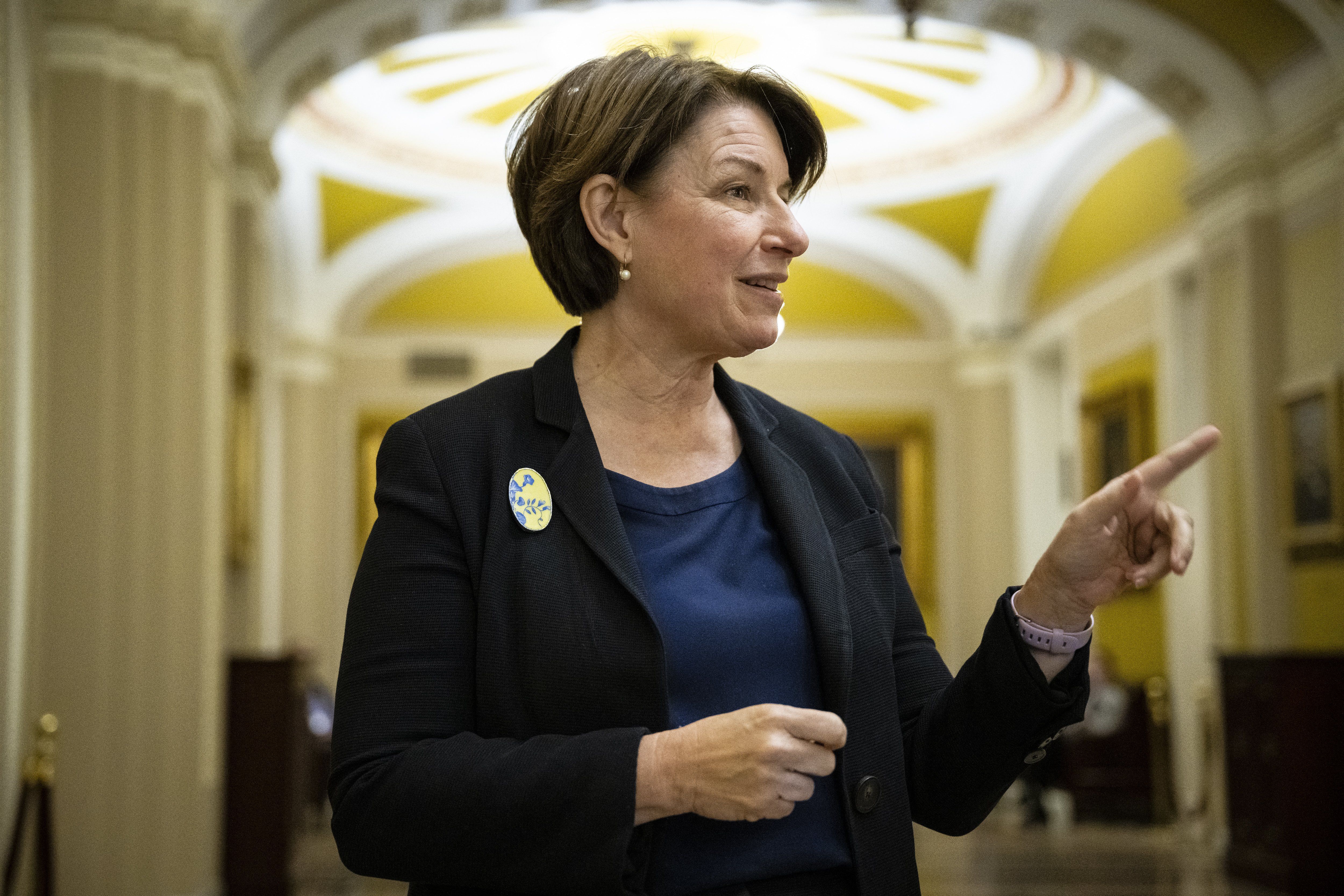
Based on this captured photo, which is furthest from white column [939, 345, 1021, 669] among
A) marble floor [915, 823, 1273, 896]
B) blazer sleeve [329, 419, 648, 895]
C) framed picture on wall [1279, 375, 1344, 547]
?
blazer sleeve [329, 419, 648, 895]

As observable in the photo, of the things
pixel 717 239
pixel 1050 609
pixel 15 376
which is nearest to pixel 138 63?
pixel 15 376

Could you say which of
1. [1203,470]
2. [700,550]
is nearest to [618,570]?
[700,550]

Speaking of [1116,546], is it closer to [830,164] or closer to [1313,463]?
[1313,463]

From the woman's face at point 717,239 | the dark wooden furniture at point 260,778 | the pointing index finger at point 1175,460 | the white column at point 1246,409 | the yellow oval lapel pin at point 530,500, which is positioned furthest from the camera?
the white column at point 1246,409

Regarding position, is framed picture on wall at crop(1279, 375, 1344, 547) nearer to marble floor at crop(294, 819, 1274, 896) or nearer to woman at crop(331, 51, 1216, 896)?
marble floor at crop(294, 819, 1274, 896)

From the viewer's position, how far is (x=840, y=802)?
1517 millimetres

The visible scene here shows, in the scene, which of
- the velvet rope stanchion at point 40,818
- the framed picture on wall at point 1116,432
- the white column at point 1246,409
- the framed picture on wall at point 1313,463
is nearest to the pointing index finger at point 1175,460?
the velvet rope stanchion at point 40,818

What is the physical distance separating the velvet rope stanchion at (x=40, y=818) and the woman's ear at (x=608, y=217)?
358 centimetres

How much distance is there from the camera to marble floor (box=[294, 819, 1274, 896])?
24.4 feet

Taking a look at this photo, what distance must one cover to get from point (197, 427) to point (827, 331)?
390 inches

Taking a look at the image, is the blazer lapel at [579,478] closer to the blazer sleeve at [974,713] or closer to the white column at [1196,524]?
the blazer sleeve at [974,713]

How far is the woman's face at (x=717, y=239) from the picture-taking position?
162cm

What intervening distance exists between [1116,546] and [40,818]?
4.22m

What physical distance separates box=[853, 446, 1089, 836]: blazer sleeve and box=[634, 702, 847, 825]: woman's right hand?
0.91 feet
